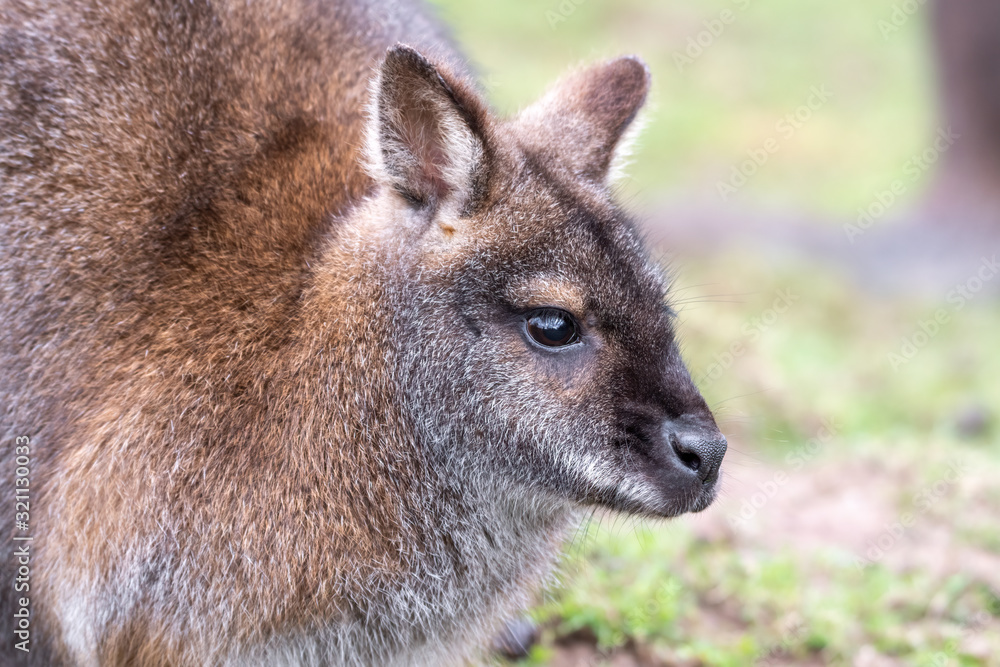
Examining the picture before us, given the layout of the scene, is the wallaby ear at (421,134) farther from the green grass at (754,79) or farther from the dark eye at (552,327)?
the green grass at (754,79)

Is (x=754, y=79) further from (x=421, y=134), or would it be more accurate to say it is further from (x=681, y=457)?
(x=681, y=457)

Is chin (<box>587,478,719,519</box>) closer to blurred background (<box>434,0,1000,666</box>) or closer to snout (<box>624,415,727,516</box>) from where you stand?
snout (<box>624,415,727,516</box>)

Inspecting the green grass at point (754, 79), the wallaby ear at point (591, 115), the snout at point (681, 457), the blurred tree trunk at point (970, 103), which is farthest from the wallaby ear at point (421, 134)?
the green grass at point (754, 79)

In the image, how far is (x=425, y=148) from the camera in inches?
146

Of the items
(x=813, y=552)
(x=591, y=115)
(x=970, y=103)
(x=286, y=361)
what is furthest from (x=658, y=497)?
(x=970, y=103)

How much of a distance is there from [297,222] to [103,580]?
4.95 ft

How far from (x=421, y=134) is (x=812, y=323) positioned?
8564mm

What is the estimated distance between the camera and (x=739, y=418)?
792 cm

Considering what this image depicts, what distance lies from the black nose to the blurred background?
0.55 metres

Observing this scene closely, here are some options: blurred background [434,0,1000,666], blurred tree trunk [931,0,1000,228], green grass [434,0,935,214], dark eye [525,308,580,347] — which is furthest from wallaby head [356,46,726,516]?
green grass [434,0,935,214]

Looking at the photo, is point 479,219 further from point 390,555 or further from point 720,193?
point 720,193

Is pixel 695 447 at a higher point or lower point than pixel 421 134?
lower

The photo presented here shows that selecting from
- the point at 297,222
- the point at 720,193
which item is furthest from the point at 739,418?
the point at 720,193

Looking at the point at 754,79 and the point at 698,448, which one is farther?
the point at 754,79
